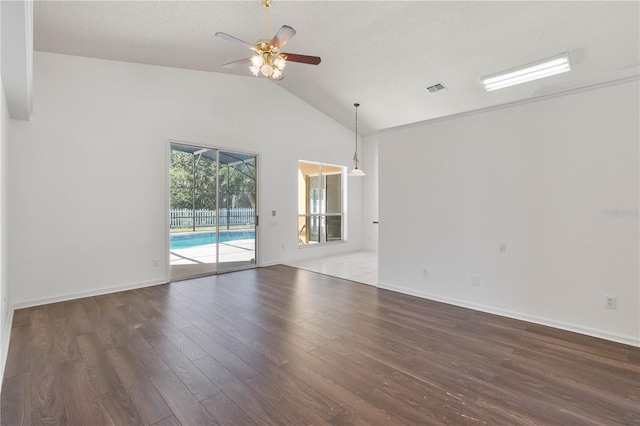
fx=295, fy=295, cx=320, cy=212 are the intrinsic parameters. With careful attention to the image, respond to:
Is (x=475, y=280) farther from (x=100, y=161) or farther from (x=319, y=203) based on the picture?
(x=100, y=161)

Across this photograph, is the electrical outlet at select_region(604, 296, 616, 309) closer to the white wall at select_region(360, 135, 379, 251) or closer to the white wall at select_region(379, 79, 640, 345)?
the white wall at select_region(379, 79, 640, 345)

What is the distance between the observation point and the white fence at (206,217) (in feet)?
16.7

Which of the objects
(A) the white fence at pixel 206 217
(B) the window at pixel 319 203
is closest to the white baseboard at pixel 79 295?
(A) the white fence at pixel 206 217

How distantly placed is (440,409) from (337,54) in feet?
16.2

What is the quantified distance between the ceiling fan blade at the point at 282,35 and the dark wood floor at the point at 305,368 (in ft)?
9.36

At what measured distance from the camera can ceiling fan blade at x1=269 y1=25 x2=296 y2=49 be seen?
2674mm

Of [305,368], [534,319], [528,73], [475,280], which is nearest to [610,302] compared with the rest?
[534,319]

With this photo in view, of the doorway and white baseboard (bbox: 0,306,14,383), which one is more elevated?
the doorway

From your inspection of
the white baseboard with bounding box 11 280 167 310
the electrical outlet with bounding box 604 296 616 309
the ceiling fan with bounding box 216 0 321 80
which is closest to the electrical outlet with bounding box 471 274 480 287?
the electrical outlet with bounding box 604 296 616 309

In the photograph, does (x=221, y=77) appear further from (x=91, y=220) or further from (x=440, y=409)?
(x=440, y=409)

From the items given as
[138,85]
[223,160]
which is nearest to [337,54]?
[223,160]

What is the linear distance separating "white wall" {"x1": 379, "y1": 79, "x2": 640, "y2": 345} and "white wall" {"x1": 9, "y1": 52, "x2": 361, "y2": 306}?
135 inches

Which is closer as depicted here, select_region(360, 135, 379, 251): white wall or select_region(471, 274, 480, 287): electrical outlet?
select_region(471, 274, 480, 287): electrical outlet

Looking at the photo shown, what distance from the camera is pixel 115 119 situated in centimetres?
433
